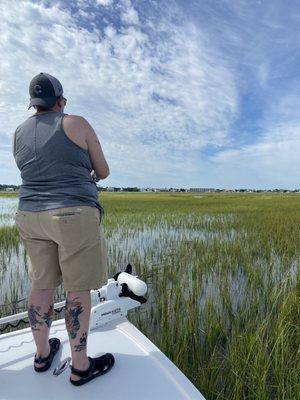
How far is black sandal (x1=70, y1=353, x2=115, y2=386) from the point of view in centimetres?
178

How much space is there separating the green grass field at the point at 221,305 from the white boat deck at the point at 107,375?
593mm

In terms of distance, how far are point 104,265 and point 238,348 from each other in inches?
62.8

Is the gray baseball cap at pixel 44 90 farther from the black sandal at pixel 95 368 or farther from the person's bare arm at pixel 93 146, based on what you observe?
the black sandal at pixel 95 368

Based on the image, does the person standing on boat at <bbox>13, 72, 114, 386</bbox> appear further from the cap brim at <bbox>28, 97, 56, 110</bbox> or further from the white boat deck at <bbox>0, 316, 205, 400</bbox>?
the white boat deck at <bbox>0, 316, 205, 400</bbox>

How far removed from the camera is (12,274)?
545 cm

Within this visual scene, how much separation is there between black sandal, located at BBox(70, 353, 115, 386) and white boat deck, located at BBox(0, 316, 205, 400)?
3 cm

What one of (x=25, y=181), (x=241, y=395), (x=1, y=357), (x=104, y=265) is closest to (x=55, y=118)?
(x=25, y=181)

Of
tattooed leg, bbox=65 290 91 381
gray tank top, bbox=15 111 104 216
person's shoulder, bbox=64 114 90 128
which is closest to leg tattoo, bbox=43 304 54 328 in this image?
tattooed leg, bbox=65 290 91 381

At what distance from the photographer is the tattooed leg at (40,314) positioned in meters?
1.88

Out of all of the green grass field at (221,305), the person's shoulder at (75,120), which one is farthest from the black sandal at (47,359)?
the person's shoulder at (75,120)

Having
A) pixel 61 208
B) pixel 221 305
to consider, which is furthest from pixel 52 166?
pixel 221 305

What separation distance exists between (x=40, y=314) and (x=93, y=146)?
41.7 inches

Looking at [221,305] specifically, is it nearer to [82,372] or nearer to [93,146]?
[82,372]

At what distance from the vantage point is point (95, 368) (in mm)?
1875
